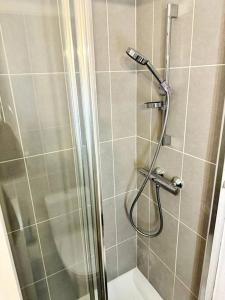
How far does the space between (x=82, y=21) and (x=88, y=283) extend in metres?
1.31

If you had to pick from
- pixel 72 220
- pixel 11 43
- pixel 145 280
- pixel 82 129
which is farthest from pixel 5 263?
pixel 145 280

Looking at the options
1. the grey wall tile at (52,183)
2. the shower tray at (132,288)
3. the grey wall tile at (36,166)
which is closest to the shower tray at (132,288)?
the shower tray at (132,288)

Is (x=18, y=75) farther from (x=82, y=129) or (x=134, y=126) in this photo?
(x=134, y=126)

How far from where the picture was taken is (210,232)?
40.6 inches

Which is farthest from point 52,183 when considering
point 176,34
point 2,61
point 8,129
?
point 176,34

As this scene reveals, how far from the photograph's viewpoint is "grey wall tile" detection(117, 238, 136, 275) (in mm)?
1697

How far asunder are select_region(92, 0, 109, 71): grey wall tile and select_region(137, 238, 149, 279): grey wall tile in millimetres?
1299

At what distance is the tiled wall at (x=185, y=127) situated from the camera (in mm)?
898

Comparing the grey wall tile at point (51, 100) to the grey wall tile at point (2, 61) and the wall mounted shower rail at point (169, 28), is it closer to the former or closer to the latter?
the grey wall tile at point (2, 61)

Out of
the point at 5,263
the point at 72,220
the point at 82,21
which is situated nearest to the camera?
the point at 5,263

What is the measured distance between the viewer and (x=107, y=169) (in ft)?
4.66

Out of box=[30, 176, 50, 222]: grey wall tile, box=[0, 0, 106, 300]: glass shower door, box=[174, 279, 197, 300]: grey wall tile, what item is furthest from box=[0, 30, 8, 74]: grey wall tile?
box=[174, 279, 197, 300]: grey wall tile

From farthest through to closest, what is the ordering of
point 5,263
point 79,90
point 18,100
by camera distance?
point 18,100
point 79,90
point 5,263

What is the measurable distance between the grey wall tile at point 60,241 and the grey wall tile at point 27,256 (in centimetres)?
4
